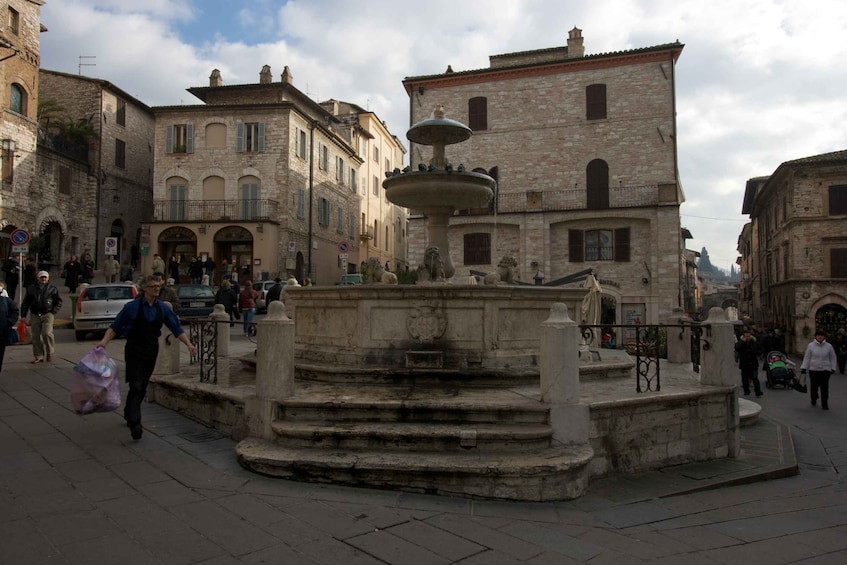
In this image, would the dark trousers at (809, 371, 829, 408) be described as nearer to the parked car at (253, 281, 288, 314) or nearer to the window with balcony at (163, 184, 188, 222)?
the parked car at (253, 281, 288, 314)

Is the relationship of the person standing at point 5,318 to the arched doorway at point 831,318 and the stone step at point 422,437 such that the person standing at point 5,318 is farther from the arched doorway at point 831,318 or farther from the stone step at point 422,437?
the arched doorway at point 831,318

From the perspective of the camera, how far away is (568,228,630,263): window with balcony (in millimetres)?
30469

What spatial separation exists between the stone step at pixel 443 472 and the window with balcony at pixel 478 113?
98.8 feet

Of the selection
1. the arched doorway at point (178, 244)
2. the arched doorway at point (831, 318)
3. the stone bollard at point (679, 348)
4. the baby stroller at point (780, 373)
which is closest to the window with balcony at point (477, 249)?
the arched doorway at point (178, 244)

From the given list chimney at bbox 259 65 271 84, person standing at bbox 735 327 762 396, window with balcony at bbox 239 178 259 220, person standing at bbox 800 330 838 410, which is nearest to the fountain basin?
person standing at bbox 800 330 838 410

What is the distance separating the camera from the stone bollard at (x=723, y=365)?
712 centimetres

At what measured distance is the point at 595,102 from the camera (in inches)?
1249

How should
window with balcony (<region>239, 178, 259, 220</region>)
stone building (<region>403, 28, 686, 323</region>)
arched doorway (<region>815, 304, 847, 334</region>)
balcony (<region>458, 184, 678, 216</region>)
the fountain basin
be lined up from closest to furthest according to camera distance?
1. the fountain basin
2. balcony (<region>458, 184, 678, 216</region>)
3. stone building (<region>403, 28, 686, 323</region>)
4. arched doorway (<region>815, 304, 847, 334</region>)
5. window with balcony (<region>239, 178, 259, 220</region>)

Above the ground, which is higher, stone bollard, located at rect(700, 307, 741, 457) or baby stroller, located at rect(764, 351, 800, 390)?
stone bollard, located at rect(700, 307, 741, 457)

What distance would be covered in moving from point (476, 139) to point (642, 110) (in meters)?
8.89

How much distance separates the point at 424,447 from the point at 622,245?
27.4 meters

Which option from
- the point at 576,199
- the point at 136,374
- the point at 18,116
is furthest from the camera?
the point at 576,199

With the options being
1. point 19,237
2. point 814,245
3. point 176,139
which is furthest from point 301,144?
point 814,245

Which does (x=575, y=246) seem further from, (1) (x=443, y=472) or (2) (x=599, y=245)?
(1) (x=443, y=472)
